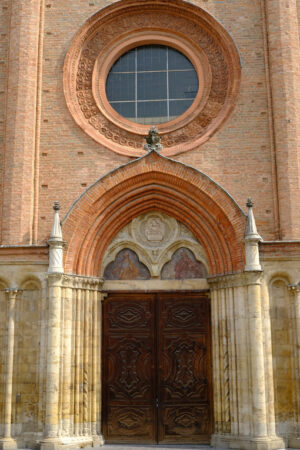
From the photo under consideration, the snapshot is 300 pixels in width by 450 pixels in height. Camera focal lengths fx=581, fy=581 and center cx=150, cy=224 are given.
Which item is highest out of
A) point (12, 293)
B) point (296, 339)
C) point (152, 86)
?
point (152, 86)

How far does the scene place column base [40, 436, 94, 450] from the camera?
10688mm

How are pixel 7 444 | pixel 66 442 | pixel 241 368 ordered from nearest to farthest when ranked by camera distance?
pixel 66 442, pixel 7 444, pixel 241 368

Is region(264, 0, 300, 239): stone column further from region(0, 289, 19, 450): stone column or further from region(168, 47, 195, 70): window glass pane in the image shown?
region(0, 289, 19, 450): stone column

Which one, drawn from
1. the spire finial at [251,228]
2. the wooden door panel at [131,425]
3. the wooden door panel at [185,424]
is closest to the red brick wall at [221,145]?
the spire finial at [251,228]

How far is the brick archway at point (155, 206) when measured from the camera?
11.9 m

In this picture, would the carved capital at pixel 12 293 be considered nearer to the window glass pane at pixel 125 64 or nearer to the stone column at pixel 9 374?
Answer: the stone column at pixel 9 374

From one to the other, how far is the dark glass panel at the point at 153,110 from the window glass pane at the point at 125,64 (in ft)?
3.09

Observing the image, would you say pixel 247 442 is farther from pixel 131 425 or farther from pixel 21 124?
pixel 21 124

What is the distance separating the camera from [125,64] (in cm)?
1346

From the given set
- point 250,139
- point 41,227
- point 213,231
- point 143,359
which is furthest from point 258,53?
point 143,359

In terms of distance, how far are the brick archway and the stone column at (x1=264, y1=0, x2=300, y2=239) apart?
1010mm

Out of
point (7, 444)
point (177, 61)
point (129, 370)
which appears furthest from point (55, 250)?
point (177, 61)

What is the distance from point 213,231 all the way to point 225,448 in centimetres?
427

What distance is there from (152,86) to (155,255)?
12.9 feet
